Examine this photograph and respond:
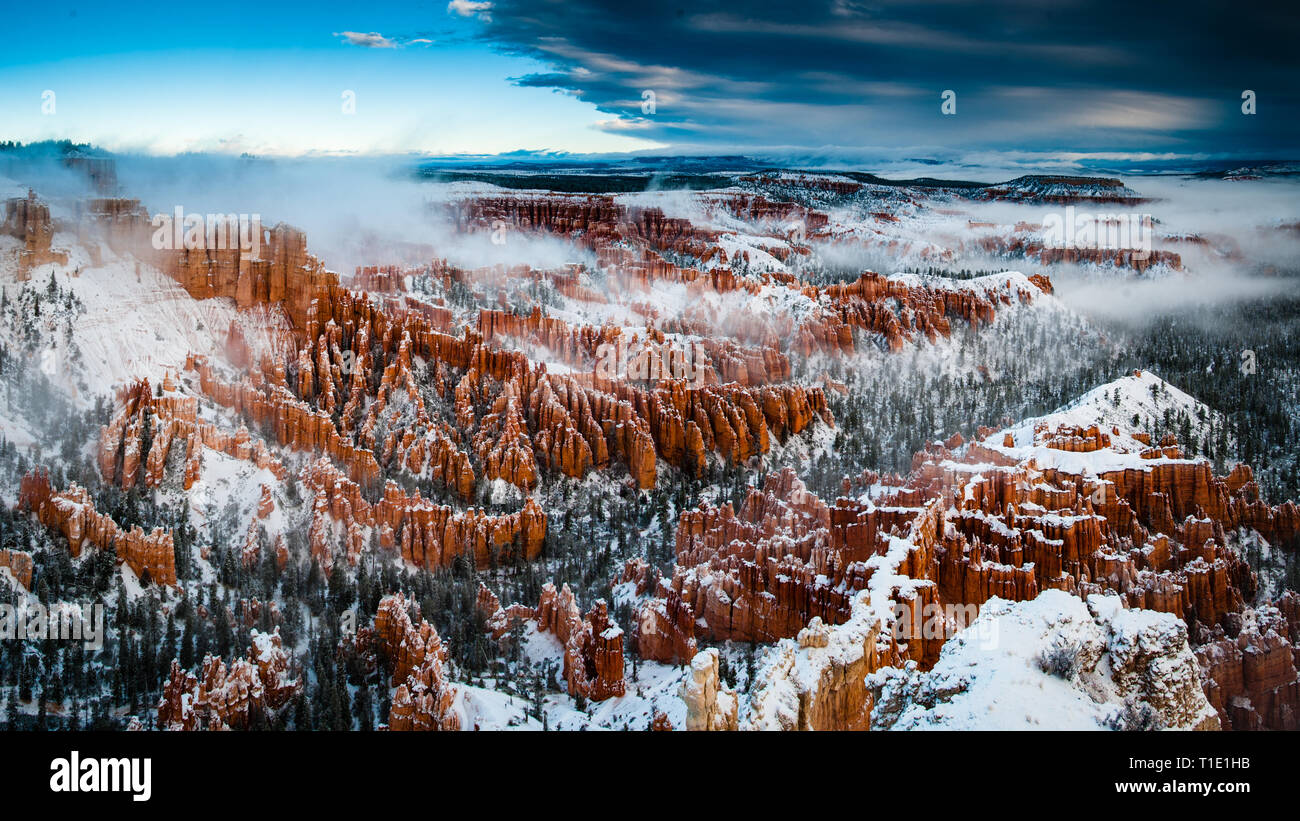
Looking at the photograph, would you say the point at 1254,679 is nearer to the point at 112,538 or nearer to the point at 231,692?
the point at 231,692

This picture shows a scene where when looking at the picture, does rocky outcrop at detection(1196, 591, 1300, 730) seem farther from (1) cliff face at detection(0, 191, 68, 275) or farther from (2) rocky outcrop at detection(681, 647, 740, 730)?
(1) cliff face at detection(0, 191, 68, 275)

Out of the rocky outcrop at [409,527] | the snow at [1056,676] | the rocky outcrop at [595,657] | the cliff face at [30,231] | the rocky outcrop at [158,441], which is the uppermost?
the cliff face at [30,231]

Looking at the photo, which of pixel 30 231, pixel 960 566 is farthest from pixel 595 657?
pixel 30 231

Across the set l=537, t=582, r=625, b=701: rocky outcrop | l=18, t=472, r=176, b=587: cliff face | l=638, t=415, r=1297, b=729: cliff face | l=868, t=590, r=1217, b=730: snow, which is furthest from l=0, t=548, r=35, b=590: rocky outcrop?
l=868, t=590, r=1217, b=730: snow

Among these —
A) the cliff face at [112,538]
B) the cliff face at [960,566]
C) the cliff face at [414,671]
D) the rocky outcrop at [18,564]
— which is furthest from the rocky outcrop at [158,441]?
the cliff face at [960,566]

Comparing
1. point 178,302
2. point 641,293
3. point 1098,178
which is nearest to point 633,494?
point 178,302

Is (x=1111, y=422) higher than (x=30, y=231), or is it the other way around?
(x=30, y=231)

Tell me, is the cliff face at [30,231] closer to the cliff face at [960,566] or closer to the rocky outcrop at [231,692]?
the rocky outcrop at [231,692]

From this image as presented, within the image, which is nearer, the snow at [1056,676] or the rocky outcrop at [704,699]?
the snow at [1056,676]
